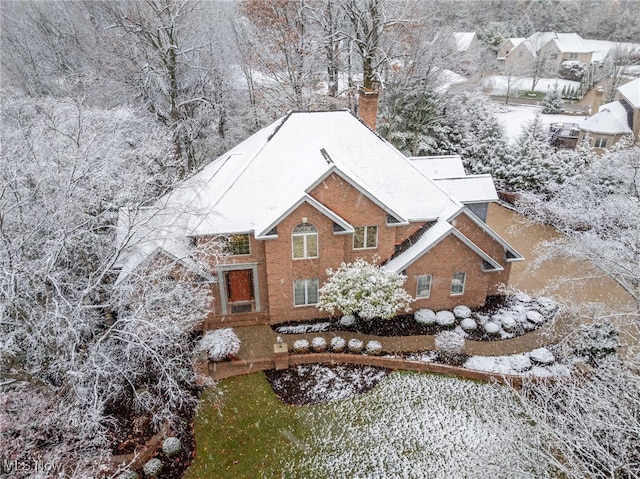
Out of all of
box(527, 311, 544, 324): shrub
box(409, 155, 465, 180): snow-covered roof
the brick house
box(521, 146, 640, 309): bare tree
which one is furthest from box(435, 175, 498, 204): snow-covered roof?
box(527, 311, 544, 324): shrub

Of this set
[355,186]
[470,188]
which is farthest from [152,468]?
[470,188]

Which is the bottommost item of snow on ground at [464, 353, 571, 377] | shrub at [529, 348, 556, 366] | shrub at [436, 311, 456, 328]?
snow on ground at [464, 353, 571, 377]

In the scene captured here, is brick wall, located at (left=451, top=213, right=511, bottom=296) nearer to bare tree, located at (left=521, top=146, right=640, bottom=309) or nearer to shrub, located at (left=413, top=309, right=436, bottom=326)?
bare tree, located at (left=521, top=146, right=640, bottom=309)

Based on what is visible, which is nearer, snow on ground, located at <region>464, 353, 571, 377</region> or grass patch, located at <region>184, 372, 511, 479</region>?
grass patch, located at <region>184, 372, 511, 479</region>

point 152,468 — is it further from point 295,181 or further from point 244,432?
point 295,181

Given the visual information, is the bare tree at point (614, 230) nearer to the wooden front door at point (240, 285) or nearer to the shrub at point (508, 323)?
the shrub at point (508, 323)

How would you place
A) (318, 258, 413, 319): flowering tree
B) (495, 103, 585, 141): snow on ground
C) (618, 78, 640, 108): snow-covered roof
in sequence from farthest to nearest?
1. (495, 103, 585, 141): snow on ground
2. (618, 78, 640, 108): snow-covered roof
3. (318, 258, 413, 319): flowering tree

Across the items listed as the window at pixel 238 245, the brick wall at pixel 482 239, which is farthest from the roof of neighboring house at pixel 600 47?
the window at pixel 238 245

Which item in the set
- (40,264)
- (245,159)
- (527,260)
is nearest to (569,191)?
(527,260)
